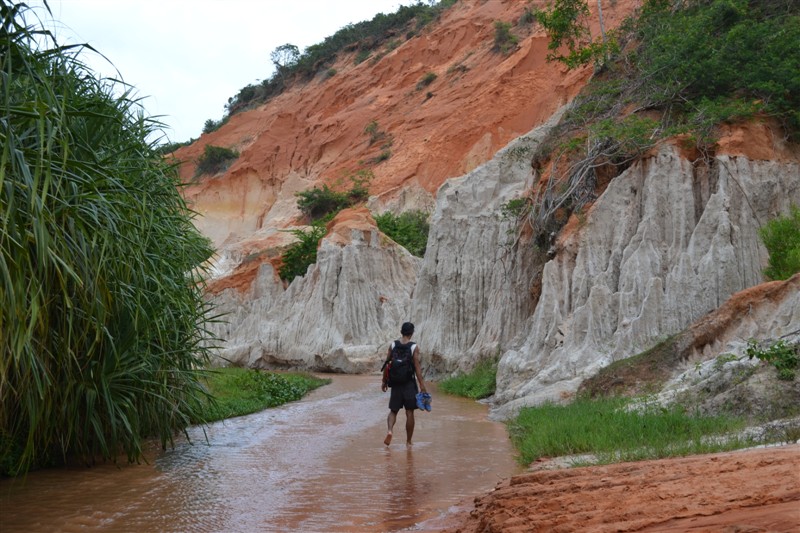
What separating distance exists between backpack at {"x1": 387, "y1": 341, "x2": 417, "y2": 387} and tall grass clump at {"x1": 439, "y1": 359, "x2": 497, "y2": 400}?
7.00 m

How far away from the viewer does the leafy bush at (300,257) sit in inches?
1551

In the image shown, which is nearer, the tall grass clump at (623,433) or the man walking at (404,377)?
the tall grass clump at (623,433)

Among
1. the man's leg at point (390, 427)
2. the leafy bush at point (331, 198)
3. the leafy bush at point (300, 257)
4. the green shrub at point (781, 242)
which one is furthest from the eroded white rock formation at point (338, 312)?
the man's leg at point (390, 427)

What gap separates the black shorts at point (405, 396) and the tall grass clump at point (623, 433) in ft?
4.39

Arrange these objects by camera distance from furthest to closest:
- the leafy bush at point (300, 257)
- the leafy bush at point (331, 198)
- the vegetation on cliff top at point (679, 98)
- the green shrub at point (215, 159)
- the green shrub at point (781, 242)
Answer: the green shrub at point (215, 159)
the leafy bush at point (331, 198)
the leafy bush at point (300, 257)
the vegetation on cliff top at point (679, 98)
the green shrub at point (781, 242)

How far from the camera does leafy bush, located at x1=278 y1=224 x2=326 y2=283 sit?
39406mm

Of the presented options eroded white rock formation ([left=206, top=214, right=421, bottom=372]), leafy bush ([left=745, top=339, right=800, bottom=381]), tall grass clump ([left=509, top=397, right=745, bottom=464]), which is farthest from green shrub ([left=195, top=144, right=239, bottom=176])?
leafy bush ([left=745, top=339, right=800, bottom=381])

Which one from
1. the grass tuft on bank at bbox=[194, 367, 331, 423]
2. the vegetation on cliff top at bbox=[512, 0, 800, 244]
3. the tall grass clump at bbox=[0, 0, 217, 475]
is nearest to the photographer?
the tall grass clump at bbox=[0, 0, 217, 475]

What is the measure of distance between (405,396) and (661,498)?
5.99m

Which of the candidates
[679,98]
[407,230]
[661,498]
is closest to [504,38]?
[407,230]

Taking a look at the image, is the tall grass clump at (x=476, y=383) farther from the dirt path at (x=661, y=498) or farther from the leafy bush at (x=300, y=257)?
the leafy bush at (x=300, y=257)

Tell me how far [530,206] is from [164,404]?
1256cm

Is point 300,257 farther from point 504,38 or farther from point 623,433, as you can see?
point 623,433

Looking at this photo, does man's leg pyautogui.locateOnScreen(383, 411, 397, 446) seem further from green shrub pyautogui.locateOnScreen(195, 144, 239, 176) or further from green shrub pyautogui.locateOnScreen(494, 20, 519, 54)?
green shrub pyautogui.locateOnScreen(195, 144, 239, 176)
